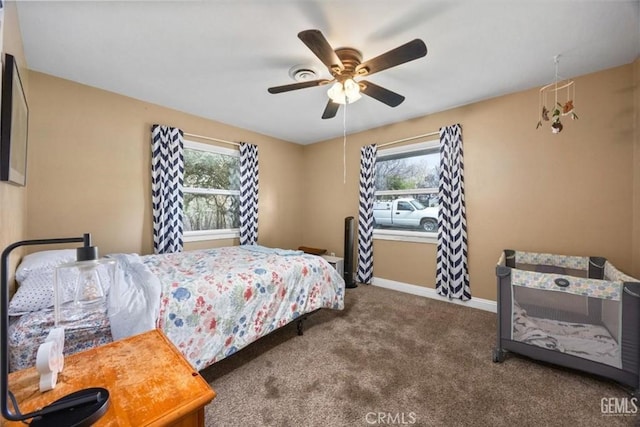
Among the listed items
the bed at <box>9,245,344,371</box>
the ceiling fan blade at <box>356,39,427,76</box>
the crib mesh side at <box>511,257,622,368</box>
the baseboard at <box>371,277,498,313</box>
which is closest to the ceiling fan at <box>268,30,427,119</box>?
the ceiling fan blade at <box>356,39,427,76</box>

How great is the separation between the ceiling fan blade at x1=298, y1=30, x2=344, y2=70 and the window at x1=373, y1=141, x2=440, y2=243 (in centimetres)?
217

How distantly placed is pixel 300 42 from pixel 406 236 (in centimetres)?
275

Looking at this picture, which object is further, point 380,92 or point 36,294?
point 380,92

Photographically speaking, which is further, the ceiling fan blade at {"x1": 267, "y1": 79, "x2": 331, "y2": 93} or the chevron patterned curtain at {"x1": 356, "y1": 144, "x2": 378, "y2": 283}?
the chevron patterned curtain at {"x1": 356, "y1": 144, "x2": 378, "y2": 283}

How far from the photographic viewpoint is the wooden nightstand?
2.19 feet

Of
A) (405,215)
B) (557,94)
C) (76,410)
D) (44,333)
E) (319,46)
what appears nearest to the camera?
(76,410)

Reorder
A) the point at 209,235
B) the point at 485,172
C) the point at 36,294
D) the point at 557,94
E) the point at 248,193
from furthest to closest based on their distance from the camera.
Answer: the point at 248,193
the point at 209,235
the point at 485,172
the point at 557,94
the point at 36,294

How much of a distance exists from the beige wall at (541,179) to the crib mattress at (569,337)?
981mm

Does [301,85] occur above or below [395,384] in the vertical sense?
above

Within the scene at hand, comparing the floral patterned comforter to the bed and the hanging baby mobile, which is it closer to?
the bed

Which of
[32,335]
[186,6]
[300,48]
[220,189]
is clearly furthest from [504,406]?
[220,189]

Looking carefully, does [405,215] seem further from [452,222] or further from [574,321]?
[574,321]

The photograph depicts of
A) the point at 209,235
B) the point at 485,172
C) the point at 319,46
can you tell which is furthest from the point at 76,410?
the point at 485,172

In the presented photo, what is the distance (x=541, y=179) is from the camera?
2625mm
